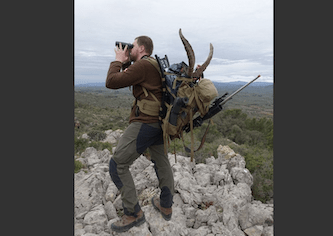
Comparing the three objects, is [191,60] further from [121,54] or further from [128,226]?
[128,226]

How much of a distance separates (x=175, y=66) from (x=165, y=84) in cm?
29

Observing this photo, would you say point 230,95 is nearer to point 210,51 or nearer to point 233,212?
point 210,51

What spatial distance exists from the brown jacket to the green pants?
6.2 inches

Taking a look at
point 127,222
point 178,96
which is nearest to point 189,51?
point 178,96

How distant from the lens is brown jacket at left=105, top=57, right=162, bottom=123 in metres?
2.47

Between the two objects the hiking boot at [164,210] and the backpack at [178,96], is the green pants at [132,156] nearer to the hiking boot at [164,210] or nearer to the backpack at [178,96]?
the backpack at [178,96]

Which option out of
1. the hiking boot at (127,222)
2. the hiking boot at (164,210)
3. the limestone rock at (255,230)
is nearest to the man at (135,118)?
the hiking boot at (127,222)

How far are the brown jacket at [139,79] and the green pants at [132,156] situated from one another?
0.16 meters

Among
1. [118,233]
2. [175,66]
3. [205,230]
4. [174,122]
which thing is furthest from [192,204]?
[175,66]

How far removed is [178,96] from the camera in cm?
269

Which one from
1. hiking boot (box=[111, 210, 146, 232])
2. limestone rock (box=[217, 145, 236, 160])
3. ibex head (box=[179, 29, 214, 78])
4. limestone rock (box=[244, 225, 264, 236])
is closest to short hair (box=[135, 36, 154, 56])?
ibex head (box=[179, 29, 214, 78])

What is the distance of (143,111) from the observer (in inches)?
109

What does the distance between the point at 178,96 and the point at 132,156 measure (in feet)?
3.47

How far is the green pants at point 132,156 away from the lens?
2779mm
